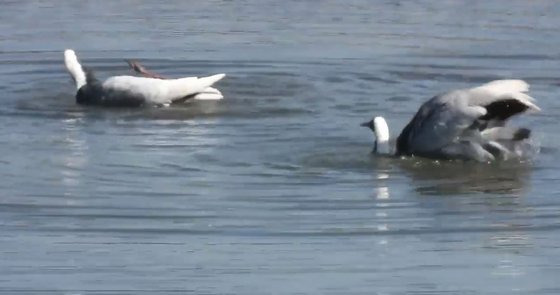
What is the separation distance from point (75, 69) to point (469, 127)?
4736 millimetres

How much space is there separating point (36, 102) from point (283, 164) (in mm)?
3764

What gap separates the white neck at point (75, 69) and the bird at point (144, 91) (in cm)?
15

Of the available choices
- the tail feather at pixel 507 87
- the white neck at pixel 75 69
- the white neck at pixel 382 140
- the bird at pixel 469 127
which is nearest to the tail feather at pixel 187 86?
the white neck at pixel 75 69

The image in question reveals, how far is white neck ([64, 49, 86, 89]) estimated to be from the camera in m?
16.8

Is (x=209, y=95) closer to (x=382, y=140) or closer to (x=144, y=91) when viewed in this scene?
(x=144, y=91)

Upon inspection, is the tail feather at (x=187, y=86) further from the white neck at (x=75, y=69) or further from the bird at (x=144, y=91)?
the white neck at (x=75, y=69)

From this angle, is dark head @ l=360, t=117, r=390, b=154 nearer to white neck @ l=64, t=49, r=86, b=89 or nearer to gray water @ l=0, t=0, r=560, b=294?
gray water @ l=0, t=0, r=560, b=294

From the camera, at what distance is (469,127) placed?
13406mm

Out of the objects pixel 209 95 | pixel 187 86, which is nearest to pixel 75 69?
pixel 187 86

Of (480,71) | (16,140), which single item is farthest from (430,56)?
(16,140)

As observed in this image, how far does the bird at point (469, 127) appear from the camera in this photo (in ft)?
43.3

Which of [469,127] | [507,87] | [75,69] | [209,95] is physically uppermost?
[507,87]

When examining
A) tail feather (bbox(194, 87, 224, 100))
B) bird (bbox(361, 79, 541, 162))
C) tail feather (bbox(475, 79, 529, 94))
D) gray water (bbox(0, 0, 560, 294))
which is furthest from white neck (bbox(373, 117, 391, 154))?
tail feather (bbox(194, 87, 224, 100))

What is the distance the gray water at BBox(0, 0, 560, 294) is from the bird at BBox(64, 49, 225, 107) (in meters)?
0.15
